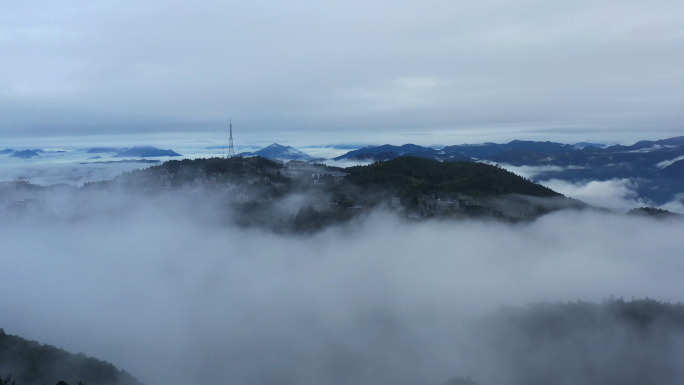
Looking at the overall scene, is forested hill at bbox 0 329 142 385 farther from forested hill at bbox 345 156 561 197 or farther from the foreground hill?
forested hill at bbox 345 156 561 197

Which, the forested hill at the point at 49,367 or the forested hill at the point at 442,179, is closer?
the forested hill at the point at 49,367

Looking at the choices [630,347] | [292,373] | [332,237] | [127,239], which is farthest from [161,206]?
[630,347]

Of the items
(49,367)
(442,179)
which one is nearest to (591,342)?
(442,179)

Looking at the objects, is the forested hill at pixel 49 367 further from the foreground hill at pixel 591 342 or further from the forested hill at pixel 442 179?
the forested hill at pixel 442 179

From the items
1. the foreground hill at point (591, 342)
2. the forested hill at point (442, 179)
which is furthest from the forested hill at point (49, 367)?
the forested hill at point (442, 179)

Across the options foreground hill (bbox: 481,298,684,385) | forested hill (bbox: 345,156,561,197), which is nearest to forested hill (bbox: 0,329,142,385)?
foreground hill (bbox: 481,298,684,385)
